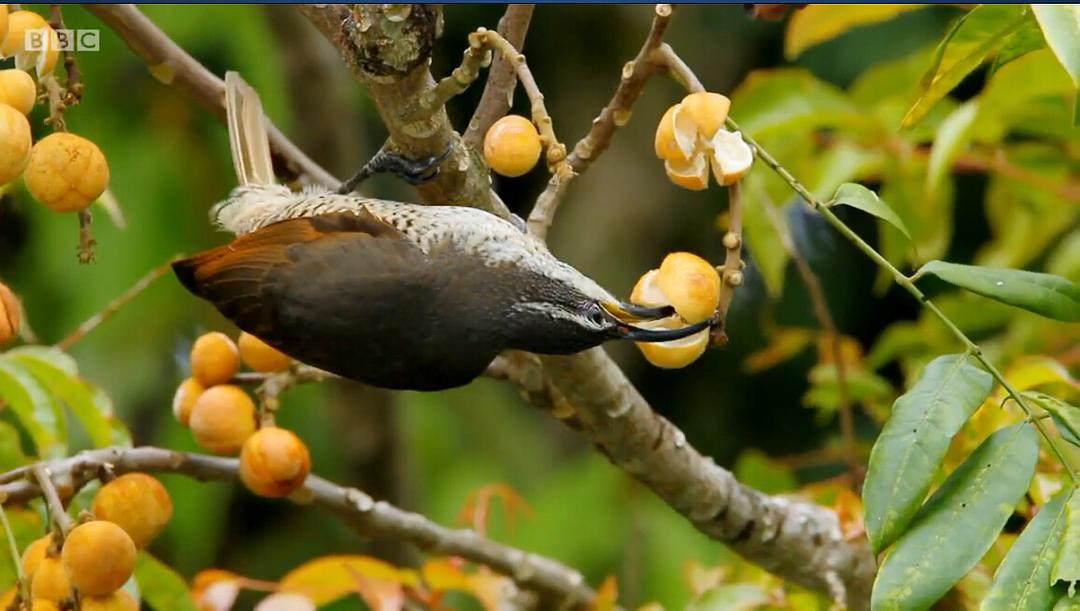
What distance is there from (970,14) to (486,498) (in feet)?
3.83

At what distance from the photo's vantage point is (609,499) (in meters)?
3.75

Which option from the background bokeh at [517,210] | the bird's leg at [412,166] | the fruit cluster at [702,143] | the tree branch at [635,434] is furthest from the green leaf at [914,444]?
the background bokeh at [517,210]

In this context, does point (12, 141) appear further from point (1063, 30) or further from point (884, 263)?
point (1063, 30)

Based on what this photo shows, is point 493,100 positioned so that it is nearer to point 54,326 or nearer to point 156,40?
point 156,40

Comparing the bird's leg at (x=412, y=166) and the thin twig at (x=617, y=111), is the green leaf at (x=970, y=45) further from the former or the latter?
the bird's leg at (x=412, y=166)

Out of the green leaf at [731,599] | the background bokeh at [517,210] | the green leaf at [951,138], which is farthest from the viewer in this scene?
the background bokeh at [517,210]

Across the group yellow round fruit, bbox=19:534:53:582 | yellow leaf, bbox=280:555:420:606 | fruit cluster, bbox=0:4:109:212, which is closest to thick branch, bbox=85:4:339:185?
fruit cluster, bbox=0:4:109:212

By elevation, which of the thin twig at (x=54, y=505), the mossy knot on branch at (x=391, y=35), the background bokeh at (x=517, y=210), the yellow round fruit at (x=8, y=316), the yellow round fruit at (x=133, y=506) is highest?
the mossy knot on branch at (x=391, y=35)

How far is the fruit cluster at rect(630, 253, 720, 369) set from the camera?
56.3 inches

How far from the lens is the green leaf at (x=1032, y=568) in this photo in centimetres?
127

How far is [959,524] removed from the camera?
1.33 m

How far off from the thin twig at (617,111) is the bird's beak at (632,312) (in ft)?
0.43

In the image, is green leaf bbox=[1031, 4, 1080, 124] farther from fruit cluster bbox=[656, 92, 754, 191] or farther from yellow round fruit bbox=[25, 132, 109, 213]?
yellow round fruit bbox=[25, 132, 109, 213]

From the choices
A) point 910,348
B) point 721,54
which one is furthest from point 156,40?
point 721,54
